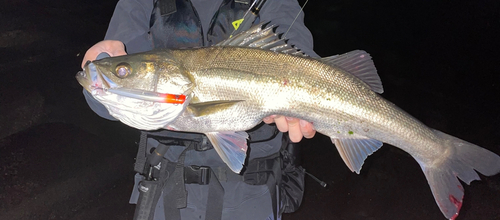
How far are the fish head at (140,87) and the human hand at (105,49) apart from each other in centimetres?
28

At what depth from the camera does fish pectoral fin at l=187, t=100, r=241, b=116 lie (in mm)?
1602

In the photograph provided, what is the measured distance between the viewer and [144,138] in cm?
206

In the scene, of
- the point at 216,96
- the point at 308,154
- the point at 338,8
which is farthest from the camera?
the point at 338,8

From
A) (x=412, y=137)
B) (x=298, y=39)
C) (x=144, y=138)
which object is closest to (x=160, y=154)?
(x=144, y=138)

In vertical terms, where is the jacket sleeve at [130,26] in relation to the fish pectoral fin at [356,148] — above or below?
above

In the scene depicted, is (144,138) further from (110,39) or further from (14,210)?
(14,210)

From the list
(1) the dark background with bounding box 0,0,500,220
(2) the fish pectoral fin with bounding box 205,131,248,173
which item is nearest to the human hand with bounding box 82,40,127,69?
(2) the fish pectoral fin with bounding box 205,131,248,173

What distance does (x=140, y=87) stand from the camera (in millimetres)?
1579

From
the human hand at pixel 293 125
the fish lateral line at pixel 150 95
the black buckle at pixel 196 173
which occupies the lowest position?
the black buckle at pixel 196 173

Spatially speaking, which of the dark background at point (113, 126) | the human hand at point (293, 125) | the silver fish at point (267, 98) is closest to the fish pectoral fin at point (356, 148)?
the silver fish at point (267, 98)

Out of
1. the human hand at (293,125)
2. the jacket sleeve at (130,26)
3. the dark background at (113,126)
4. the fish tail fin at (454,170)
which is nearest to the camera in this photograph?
the fish tail fin at (454,170)

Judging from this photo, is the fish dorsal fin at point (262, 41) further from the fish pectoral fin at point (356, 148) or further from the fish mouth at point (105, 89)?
the fish pectoral fin at point (356, 148)

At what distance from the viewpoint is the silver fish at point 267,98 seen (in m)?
1.60

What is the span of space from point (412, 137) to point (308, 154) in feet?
10.4
